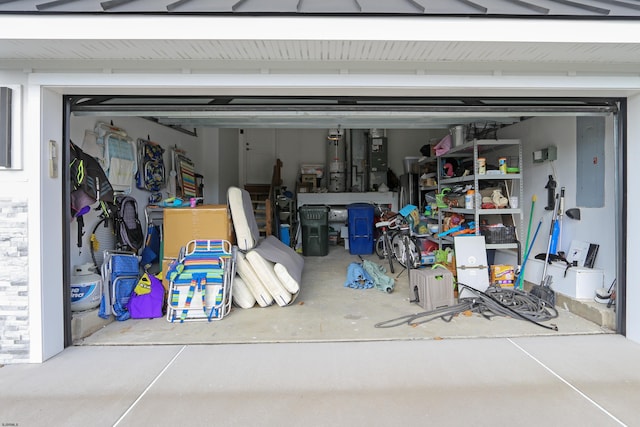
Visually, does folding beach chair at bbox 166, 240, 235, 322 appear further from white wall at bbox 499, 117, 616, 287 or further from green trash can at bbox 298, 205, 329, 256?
white wall at bbox 499, 117, 616, 287

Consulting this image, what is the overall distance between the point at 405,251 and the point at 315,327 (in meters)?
2.67

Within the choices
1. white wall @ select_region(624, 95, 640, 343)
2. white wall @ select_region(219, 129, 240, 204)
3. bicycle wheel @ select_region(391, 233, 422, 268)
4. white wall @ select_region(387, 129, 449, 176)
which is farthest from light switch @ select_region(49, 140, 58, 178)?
white wall @ select_region(387, 129, 449, 176)

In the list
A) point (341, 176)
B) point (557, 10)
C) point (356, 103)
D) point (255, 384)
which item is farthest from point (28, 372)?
point (341, 176)

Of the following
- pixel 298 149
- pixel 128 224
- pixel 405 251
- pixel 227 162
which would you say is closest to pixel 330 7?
pixel 128 224

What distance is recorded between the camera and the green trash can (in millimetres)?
6841

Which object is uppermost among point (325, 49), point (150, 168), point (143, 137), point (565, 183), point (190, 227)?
point (325, 49)

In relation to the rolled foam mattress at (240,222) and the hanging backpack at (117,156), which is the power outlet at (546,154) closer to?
the rolled foam mattress at (240,222)

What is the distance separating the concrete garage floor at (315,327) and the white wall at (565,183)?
710mm

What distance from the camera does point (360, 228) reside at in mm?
6949

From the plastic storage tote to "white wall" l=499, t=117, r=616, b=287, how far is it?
2.93 metres

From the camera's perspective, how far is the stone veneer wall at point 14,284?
2.54 metres

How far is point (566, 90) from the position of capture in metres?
2.78

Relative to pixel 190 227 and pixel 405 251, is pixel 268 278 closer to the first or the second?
pixel 190 227

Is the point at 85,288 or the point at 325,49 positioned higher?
the point at 325,49
